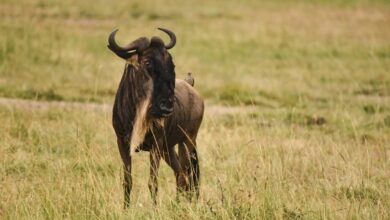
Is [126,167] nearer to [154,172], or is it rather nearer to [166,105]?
[154,172]

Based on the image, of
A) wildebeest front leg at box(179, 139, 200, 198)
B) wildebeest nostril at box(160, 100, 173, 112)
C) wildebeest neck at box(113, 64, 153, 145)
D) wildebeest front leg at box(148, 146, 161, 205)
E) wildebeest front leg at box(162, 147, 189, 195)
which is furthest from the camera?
wildebeest front leg at box(179, 139, 200, 198)

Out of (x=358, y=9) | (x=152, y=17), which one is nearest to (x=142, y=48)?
(x=152, y=17)

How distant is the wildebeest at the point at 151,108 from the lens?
5.26 meters

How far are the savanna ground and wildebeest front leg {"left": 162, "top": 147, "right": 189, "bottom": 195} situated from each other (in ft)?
0.42

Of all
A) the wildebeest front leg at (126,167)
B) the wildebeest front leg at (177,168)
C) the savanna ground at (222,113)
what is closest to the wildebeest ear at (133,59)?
the wildebeest front leg at (126,167)

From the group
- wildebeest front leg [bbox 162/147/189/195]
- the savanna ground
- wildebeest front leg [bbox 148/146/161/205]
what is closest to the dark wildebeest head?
wildebeest front leg [bbox 148/146/161/205]

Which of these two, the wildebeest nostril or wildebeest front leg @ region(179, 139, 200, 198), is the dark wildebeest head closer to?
the wildebeest nostril

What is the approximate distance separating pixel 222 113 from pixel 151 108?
5.26 meters

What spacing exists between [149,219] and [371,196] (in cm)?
200

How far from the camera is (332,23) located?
23.1m

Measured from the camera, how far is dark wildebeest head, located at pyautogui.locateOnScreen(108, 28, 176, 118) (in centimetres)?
523

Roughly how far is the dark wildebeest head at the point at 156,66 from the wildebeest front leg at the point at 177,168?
2.64 ft

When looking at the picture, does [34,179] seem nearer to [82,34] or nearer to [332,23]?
[82,34]

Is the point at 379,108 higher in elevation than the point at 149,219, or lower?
lower
